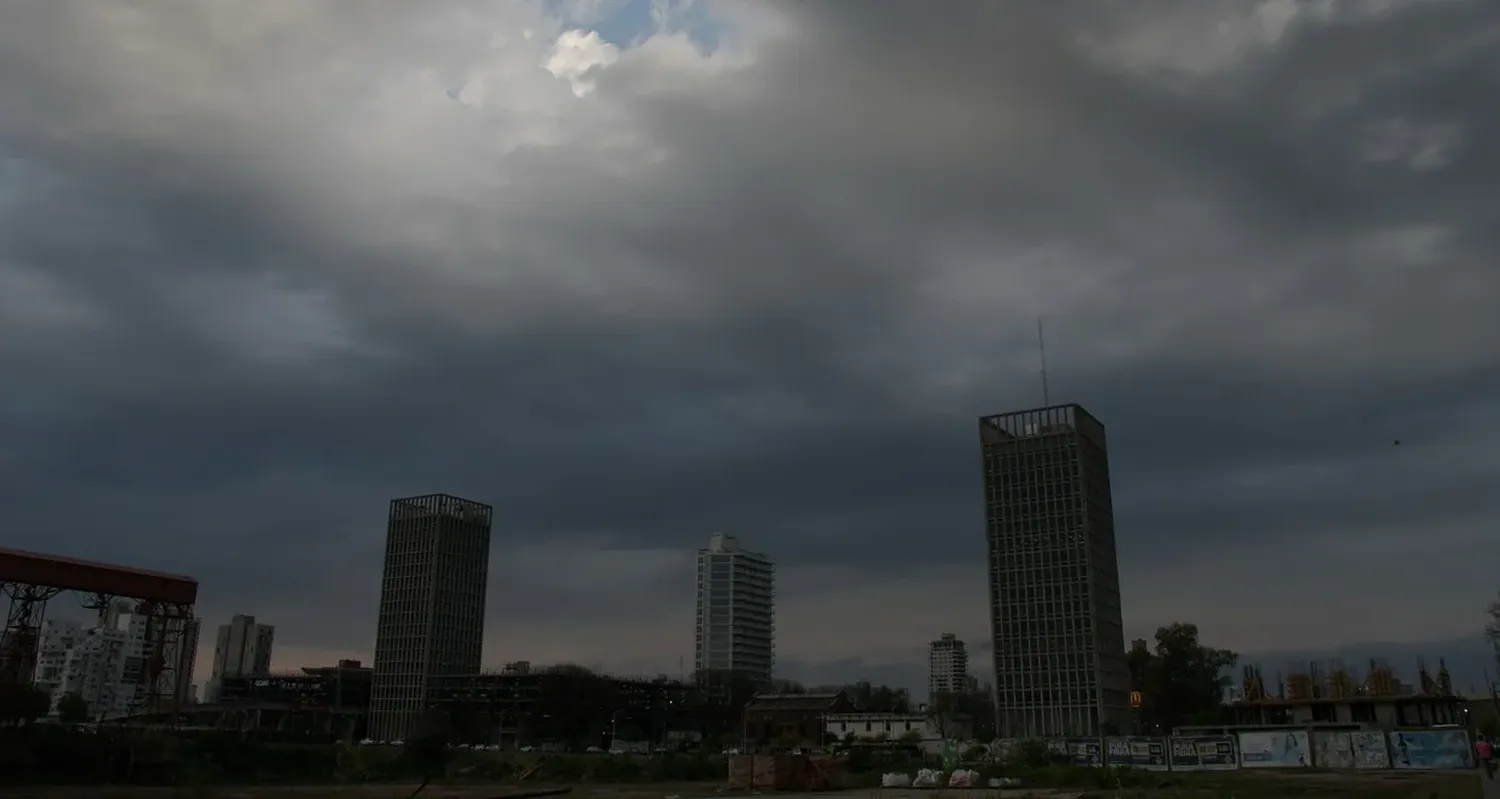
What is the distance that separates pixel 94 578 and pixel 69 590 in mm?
1812

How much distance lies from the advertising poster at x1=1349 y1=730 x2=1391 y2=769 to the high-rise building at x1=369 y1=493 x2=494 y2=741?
12716 centimetres

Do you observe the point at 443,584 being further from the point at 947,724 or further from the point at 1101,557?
the point at 1101,557

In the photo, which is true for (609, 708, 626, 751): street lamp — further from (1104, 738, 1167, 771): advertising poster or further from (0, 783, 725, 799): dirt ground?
(1104, 738, 1167, 771): advertising poster

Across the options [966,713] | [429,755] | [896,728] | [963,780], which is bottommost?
[429,755]

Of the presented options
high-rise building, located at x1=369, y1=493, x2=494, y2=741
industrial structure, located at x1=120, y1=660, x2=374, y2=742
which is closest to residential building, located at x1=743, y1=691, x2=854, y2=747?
high-rise building, located at x1=369, y1=493, x2=494, y2=741

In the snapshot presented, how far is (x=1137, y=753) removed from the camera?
69.5 metres

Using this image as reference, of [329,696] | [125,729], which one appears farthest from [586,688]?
[125,729]

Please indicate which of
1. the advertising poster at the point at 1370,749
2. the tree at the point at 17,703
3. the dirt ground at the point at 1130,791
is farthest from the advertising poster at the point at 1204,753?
the tree at the point at 17,703

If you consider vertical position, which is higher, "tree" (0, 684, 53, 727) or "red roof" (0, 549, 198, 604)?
"red roof" (0, 549, 198, 604)

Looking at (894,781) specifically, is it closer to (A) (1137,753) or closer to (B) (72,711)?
(A) (1137,753)

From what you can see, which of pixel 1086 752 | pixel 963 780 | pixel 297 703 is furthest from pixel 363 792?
pixel 297 703

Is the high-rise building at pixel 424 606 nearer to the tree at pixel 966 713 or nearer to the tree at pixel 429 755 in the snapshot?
the tree at pixel 966 713

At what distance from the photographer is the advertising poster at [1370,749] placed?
212 ft

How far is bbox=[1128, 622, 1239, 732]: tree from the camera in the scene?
119938 mm
